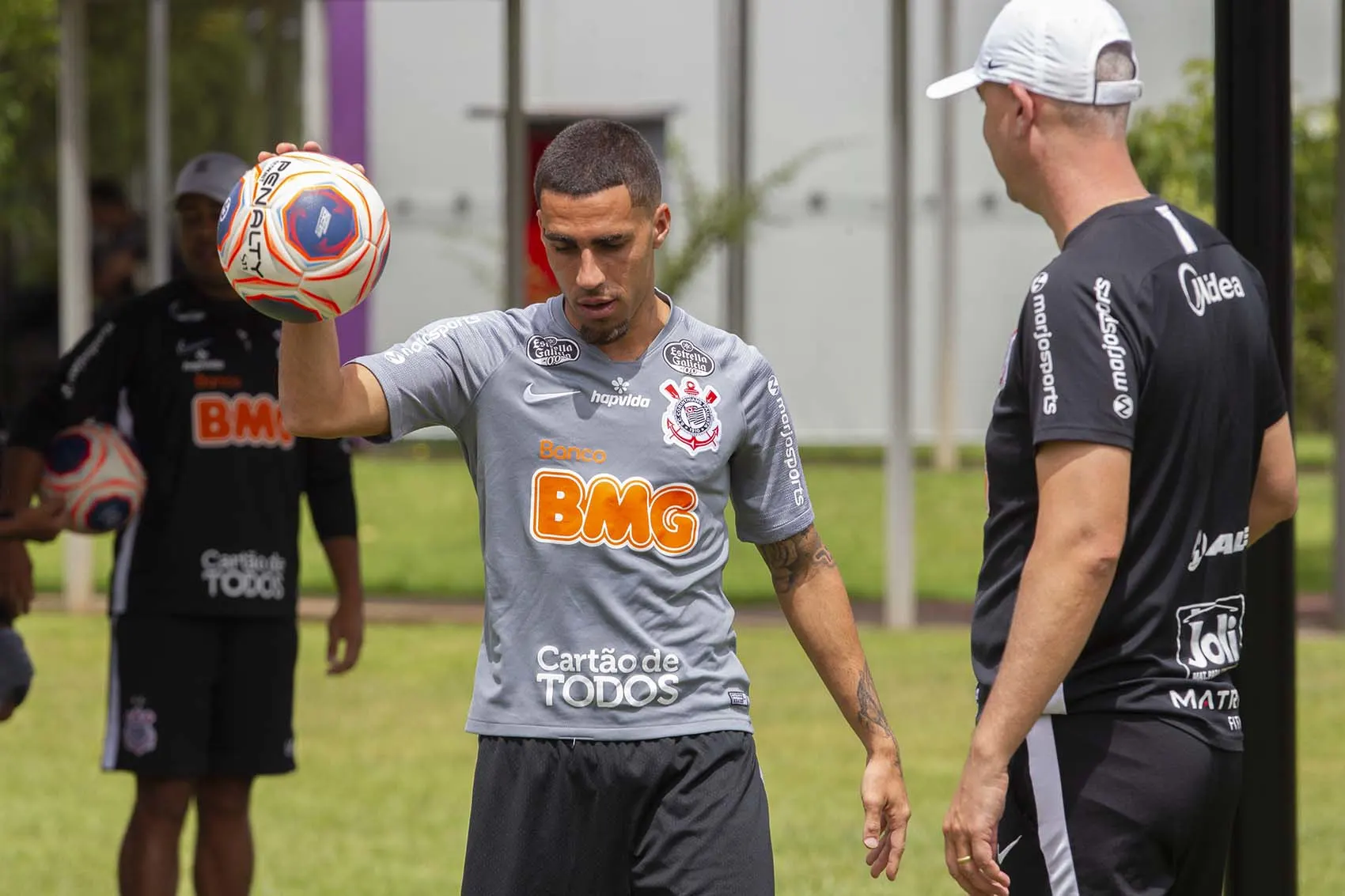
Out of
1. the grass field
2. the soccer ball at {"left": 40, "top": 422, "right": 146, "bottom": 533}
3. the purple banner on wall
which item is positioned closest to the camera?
the soccer ball at {"left": 40, "top": 422, "right": 146, "bottom": 533}

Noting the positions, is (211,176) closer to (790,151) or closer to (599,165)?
(599,165)

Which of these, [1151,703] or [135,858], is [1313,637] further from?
[1151,703]

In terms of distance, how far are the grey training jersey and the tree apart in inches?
→ 476

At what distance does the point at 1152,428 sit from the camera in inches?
132

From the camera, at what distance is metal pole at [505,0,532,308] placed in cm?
1260

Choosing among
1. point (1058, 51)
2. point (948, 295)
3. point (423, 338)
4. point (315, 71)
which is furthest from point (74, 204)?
point (1058, 51)

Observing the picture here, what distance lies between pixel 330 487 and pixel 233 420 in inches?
17.2

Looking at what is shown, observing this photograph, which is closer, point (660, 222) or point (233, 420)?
point (660, 222)

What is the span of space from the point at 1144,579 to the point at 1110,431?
30 centimetres

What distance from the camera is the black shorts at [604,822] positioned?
147 inches

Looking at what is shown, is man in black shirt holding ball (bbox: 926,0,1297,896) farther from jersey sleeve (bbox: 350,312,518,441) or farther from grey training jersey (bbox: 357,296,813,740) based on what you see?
jersey sleeve (bbox: 350,312,518,441)

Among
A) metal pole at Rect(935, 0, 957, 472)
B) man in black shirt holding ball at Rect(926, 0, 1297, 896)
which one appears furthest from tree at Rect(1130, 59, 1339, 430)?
man in black shirt holding ball at Rect(926, 0, 1297, 896)

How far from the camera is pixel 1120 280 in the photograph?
10.9 ft

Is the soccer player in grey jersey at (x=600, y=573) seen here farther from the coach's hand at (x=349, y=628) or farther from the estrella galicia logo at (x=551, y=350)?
the coach's hand at (x=349, y=628)
